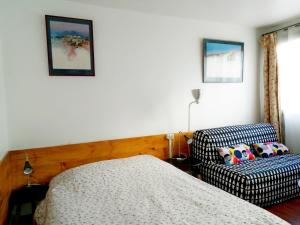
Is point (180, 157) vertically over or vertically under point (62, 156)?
under

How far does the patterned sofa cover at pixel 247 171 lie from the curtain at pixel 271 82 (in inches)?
17.2

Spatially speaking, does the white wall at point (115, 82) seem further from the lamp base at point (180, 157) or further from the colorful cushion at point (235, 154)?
the colorful cushion at point (235, 154)

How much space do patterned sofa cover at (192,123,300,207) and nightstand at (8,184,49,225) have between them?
178 cm

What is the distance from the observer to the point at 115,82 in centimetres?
243

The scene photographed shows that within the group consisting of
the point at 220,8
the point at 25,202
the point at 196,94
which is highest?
the point at 220,8

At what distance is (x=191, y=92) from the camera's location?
2.85 meters

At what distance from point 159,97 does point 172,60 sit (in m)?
0.51

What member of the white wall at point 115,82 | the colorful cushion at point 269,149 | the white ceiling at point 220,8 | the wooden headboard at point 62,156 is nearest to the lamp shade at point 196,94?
the white wall at point 115,82

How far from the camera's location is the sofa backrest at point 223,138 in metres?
2.64

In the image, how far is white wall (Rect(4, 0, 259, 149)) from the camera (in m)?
2.03

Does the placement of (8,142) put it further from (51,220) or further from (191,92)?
(191,92)

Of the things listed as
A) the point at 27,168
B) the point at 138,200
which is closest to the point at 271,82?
the point at 138,200

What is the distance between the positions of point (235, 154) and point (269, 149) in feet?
1.93

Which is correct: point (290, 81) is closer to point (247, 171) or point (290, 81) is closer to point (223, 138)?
point (223, 138)
